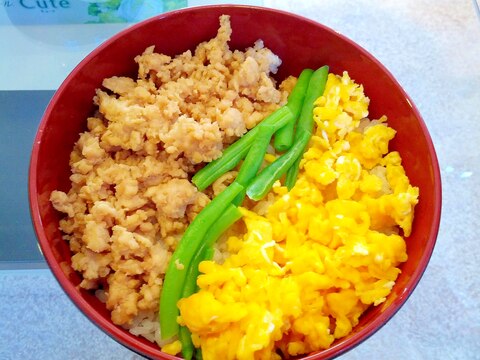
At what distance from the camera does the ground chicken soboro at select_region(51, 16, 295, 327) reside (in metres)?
0.91

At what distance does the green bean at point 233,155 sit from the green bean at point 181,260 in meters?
0.05

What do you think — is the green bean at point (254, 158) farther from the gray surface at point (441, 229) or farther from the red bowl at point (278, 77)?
the gray surface at point (441, 229)

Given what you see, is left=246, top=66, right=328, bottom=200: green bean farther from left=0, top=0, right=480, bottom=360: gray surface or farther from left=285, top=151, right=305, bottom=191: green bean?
left=0, top=0, right=480, bottom=360: gray surface

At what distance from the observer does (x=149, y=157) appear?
0.97m

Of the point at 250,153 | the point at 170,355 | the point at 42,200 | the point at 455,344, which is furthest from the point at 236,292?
the point at 455,344

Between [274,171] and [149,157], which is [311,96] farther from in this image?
[149,157]

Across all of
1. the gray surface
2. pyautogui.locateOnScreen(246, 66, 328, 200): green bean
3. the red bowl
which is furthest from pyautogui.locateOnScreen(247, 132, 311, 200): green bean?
the gray surface

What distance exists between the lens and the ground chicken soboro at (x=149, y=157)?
912mm

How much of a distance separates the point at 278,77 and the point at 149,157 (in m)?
0.36

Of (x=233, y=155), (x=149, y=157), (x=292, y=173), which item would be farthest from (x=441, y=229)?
(x=149, y=157)

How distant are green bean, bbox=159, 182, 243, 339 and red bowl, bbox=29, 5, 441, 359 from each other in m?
0.05

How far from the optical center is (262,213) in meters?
0.97

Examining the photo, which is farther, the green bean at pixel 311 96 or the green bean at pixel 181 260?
the green bean at pixel 311 96

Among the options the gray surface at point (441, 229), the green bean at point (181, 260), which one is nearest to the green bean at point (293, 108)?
the green bean at point (181, 260)
